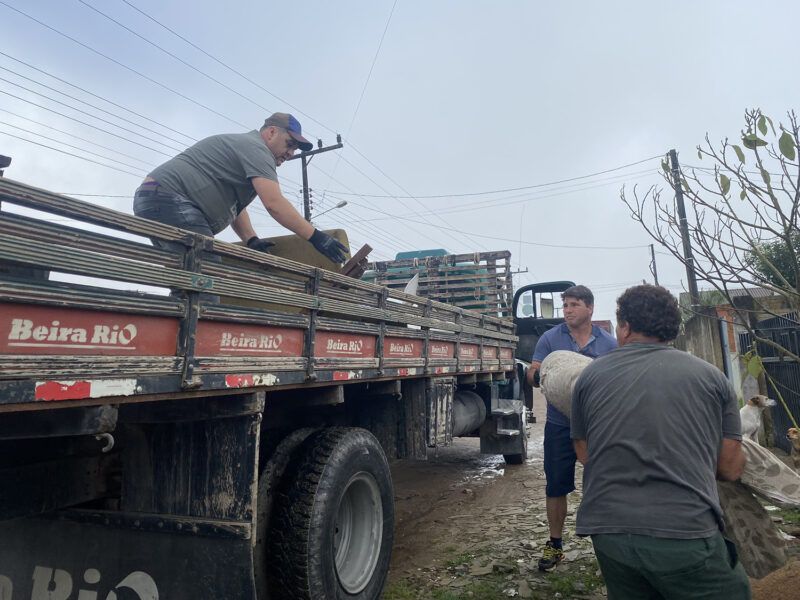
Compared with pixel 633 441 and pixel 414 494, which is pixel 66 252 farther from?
pixel 414 494

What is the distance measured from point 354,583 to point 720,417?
2.06 meters

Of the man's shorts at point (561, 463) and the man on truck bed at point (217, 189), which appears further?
the man's shorts at point (561, 463)

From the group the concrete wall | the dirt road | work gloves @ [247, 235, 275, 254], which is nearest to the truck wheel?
the dirt road

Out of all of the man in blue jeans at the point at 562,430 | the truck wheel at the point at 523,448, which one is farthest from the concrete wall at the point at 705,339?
the man in blue jeans at the point at 562,430

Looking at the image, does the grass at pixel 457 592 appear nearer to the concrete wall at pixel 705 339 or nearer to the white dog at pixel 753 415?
the white dog at pixel 753 415

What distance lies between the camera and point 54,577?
2.28 meters

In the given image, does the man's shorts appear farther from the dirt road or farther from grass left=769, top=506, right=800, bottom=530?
grass left=769, top=506, right=800, bottom=530

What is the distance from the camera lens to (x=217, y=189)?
9.90ft

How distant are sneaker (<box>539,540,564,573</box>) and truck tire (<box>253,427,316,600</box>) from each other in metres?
1.89

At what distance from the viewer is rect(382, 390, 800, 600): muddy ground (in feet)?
10.7

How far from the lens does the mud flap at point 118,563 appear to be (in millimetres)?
2113

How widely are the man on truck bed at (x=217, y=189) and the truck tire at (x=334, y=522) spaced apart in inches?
44.3

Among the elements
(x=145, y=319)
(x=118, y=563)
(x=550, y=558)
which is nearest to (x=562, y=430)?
(x=550, y=558)

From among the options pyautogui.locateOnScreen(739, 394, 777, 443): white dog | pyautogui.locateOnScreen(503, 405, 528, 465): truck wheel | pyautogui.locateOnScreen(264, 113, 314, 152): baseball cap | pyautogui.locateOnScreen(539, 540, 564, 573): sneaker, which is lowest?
pyautogui.locateOnScreen(539, 540, 564, 573): sneaker
